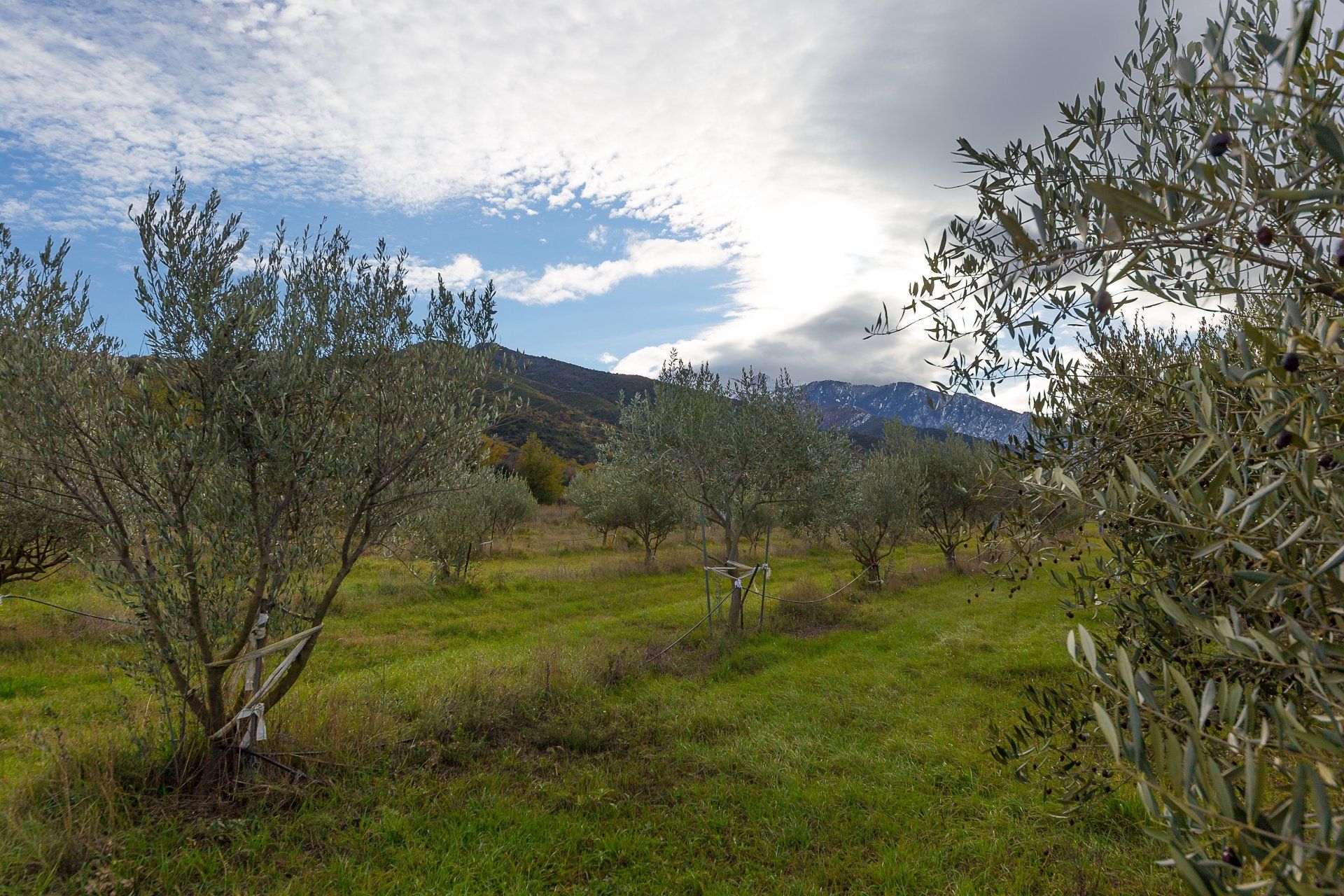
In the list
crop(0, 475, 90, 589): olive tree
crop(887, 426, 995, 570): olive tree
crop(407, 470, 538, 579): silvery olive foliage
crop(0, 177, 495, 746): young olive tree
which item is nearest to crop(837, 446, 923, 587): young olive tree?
crop(887, 426, 995, 570): olive tree

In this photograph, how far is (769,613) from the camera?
18391mm

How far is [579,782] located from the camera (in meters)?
8.13

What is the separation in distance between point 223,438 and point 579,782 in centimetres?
613

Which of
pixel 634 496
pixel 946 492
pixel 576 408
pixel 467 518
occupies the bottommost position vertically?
pixel 467 518

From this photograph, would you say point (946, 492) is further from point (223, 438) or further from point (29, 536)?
point (29, 536)

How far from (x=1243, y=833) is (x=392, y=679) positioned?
43.6ft

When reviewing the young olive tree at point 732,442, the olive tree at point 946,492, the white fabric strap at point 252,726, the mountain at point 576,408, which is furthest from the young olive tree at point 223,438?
the olive tree at point 946,492

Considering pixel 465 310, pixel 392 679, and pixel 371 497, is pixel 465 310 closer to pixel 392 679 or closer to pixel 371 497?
pixel 371 497

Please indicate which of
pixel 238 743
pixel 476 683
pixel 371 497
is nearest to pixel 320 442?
pixel 371 497

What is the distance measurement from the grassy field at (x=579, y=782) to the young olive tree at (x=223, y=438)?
4.09 feet

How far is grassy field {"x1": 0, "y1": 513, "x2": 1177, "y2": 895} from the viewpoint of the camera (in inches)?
240

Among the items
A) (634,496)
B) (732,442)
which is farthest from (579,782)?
(634,496)

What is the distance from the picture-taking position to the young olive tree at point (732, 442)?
16.3 meters

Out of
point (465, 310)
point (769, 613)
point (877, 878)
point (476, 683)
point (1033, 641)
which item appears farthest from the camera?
point (769, 613)
